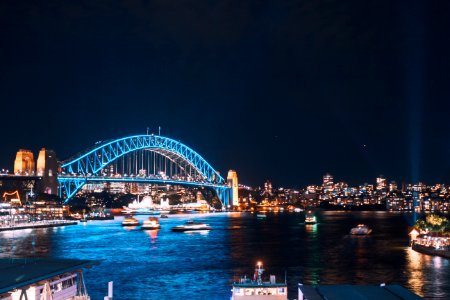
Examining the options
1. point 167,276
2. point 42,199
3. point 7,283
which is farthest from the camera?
point 42,199

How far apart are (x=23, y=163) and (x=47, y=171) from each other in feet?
15.7

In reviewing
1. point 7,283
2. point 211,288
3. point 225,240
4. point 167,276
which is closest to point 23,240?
point 225,240

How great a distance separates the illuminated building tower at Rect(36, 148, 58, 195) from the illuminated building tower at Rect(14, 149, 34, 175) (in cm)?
257

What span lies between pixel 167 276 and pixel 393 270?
10586mm

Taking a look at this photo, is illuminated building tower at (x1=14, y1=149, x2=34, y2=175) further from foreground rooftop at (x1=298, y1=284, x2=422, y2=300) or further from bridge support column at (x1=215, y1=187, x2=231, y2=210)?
foreground rooftop at (x1=298, y1=284, x2=422, y2=300)

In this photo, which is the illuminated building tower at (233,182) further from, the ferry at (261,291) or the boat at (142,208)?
the ferry at (261,291)

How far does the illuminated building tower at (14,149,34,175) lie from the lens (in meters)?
94.2

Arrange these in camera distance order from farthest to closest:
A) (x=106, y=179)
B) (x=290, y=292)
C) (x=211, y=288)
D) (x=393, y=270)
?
(x=106, y=179), (x=393, y=270), (x=211, y=288), (x=290, y=292)

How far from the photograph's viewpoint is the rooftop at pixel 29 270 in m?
13.6

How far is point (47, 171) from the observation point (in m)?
92.4

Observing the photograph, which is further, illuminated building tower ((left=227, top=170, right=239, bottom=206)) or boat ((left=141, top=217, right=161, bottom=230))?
illuminated building tower ((left=227, top=170, right=239, bottom=206))

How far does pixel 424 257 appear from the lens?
3744 cm

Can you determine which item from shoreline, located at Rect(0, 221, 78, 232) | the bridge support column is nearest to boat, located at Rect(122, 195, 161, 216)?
the bridge support column

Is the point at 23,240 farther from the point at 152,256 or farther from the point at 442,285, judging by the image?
the point at 442,285
